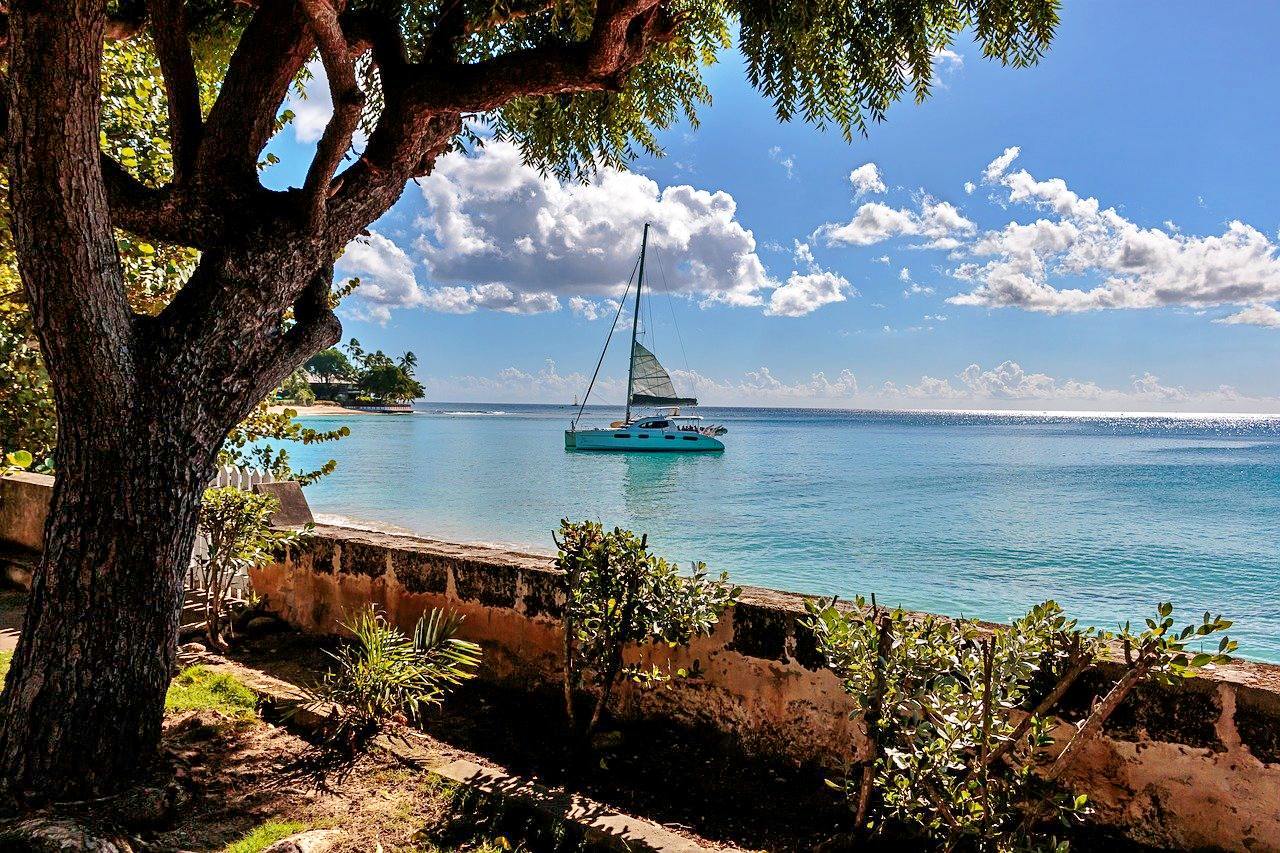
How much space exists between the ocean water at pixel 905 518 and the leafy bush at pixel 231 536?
1228 cm

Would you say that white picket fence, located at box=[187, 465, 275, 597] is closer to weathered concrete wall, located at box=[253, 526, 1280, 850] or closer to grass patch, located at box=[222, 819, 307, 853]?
weathered concrete wall, located at box=[253, 526, 1280, 850]

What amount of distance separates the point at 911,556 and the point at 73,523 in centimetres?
2077

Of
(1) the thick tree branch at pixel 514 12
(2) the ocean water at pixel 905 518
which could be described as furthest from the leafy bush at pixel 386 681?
(2) the ocean water at pixel 905 518

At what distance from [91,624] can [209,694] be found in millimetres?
1324

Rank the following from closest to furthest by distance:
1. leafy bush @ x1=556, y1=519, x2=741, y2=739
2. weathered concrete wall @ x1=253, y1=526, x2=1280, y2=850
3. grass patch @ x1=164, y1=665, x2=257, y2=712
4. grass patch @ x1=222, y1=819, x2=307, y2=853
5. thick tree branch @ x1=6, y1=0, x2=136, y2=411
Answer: weathered concrete wall @ x1=253, y1=526, x2=1280, y2=850 < grass patch @ x1=222, y1=819, x2=307, y2=853 < thick tree branch @ x1=6, y1=0, x2=136, y2=411 < leafy bush @ x1=556, y1=519, x2=741, y2=739 < grass patch @ x1=164, y1=665, x2=257, y2=712

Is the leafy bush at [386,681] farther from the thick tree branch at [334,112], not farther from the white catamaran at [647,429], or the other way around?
the white catamaran at [647,429]

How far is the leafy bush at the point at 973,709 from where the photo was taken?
2.17 metres

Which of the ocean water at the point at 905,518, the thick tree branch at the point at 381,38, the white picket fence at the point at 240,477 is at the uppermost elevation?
the thick tree branch at the point at 381,38

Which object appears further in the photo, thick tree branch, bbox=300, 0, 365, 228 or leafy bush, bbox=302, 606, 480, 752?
leafy bush, bbox=302, 606, 480, 752

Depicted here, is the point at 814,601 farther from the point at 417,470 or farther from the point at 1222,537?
the point at 417,470

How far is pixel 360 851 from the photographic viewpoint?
2.49 meters

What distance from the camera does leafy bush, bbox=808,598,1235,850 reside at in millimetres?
2166

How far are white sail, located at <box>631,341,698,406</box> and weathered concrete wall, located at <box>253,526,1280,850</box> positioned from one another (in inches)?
1861

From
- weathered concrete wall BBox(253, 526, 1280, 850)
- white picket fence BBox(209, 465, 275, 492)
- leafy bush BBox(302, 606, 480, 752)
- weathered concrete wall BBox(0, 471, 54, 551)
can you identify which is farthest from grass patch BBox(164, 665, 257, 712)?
weathered concrete wall BBox(0, 471, 54, 551)
